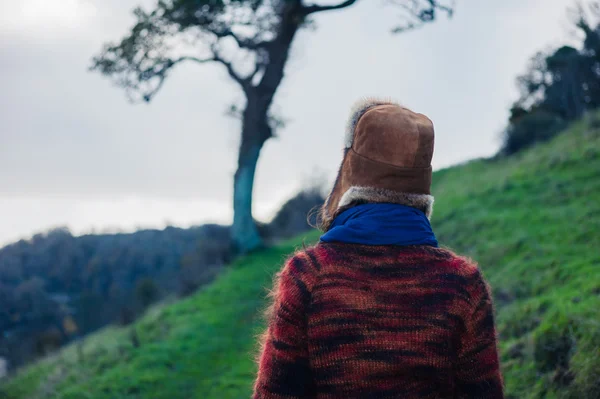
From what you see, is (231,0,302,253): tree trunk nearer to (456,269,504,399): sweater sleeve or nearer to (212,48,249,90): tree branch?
(212,48,249,90): tree branch

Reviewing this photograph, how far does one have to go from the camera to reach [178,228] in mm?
35781

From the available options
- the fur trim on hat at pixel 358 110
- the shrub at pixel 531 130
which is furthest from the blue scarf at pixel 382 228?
the shrub at pixel 531 130

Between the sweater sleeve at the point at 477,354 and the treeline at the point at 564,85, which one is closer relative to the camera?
the sweater sleeve at the point at 477,354

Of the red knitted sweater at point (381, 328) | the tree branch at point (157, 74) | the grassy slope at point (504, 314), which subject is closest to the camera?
the red knitted sweater at point (381, 328)

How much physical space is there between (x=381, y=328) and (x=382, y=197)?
489mm

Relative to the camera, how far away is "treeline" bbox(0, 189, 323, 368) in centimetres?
1706

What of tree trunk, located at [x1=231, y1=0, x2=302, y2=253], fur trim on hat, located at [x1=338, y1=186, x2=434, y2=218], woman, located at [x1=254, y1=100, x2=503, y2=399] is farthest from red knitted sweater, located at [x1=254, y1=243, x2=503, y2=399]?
tree trunk, located at [x1=231, y1=0, x2=302, y2=253]

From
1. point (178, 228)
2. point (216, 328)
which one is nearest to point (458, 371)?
point (216, 328)

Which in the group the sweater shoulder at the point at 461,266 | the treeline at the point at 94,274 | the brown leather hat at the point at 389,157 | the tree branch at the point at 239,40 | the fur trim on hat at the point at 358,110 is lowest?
the treeline at the point at 94,274

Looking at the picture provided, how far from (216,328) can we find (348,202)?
8.06m

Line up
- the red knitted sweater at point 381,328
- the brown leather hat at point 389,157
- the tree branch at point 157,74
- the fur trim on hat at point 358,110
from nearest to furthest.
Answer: the red knitted sweater at point 381,328 < the brown leather hat at point 389,157 < the fur trim on hat at point 358,110 < the tree branch at point 157,74

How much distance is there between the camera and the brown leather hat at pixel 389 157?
86.2 inches

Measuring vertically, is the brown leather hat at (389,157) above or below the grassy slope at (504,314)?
above

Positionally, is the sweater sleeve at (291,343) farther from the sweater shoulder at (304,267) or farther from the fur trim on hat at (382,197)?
the fur trim on hat at (382,197)
